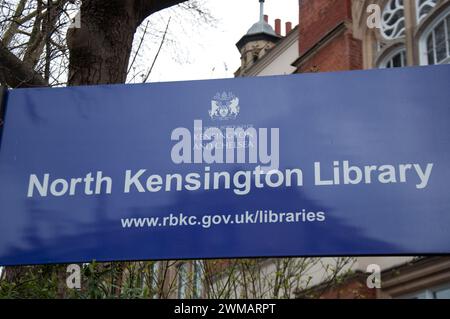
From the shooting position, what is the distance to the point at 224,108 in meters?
3.45

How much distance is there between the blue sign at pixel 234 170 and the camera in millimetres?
3098

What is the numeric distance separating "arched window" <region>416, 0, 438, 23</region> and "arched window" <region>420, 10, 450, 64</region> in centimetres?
42

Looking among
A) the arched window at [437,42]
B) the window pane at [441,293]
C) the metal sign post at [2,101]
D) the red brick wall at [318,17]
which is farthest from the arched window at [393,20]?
the metal sign post at [2,101]

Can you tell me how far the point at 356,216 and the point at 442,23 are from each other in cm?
1341

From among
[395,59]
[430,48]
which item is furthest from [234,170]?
[395,59]

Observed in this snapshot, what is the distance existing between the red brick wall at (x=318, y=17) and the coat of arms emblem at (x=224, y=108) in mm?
15942

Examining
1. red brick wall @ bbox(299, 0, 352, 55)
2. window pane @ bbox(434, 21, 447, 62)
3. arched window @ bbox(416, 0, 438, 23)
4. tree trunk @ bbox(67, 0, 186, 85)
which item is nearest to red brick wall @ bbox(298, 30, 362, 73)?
red brick wall @ bbox(299, 0, 352, 55)

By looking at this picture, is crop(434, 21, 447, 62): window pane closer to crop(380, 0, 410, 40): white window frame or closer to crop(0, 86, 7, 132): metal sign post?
crop(380, 0, 410, 40): white window frame

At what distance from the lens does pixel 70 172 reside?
3428 mm

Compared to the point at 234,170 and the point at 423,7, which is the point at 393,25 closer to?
the point at 423,7

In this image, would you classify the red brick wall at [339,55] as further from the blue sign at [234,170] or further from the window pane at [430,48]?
the blue sign at [234,170]

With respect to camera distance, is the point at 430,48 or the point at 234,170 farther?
the point at 430,48

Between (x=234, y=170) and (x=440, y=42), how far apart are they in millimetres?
13178
